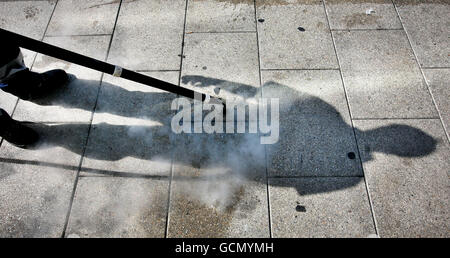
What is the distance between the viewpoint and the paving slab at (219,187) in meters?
3.14

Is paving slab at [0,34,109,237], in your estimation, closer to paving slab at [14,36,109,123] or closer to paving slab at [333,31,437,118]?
paving slab at [14,36,109,123]

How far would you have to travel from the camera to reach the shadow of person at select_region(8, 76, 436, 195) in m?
3.46

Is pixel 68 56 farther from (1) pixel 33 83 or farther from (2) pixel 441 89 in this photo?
(2) pixel 441 89

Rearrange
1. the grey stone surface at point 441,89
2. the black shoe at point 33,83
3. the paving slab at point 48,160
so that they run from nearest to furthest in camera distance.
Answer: the paving slab at point 48,160 < the black shoe at point 33,83 < the grey stone surface at point 441,89

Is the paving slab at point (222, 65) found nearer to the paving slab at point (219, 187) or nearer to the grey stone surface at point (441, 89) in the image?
the paving slab at point (219, 187)

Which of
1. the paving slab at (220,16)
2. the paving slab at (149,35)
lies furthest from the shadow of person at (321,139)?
the paving slab at (220,16)

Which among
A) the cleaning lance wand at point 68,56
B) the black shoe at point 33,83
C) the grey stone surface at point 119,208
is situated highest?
the cleaning lance wand at point 68,56

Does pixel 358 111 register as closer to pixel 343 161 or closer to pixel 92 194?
pixel 343 161

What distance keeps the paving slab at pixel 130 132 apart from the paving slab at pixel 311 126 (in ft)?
4.36

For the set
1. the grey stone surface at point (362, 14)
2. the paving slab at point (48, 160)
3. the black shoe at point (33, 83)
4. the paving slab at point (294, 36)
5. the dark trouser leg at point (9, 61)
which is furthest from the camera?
the grey stone surface at point (362, 14)

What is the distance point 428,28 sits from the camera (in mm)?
4613

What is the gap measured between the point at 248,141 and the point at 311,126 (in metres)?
0.83

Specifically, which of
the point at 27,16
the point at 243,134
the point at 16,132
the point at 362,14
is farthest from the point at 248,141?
the point at 27,16

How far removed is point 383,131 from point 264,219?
1884mm
